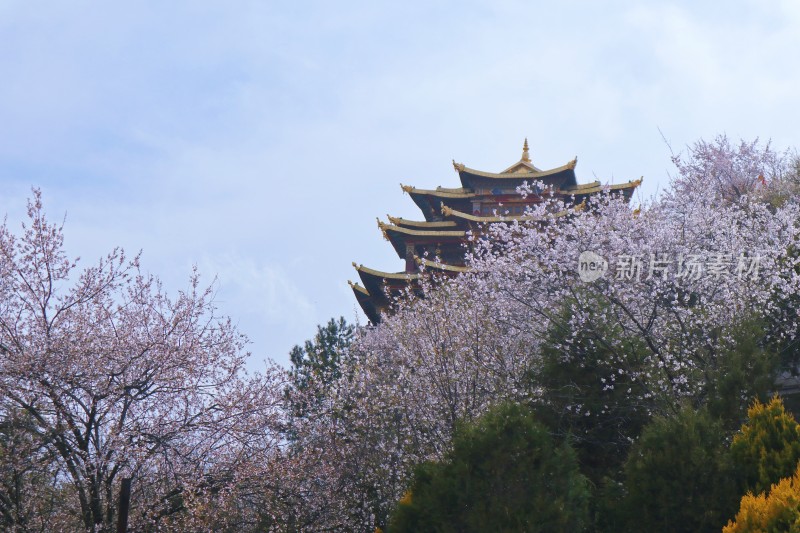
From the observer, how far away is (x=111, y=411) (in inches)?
563

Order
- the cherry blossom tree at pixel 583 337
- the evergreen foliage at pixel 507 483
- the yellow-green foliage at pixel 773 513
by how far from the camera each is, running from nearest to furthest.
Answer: the yellow-green foliage at pixel 773 513, the evergreen foliage at pixel 507 483, the cherry blossom tree at pixel 583 337

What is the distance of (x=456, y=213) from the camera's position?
140 feet

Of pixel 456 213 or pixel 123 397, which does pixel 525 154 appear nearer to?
pixel 456 213

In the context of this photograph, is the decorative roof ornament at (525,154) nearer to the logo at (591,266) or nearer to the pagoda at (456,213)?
the pagoda at (456,213)

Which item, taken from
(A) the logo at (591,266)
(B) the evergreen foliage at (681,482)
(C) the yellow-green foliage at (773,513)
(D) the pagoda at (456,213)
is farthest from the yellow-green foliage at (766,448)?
(D) the pagoda at (456,213)

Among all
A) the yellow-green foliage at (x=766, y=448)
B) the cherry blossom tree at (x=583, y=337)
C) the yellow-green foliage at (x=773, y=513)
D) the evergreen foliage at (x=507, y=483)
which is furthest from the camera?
the cherry blossom tree at (x=583, y=337)

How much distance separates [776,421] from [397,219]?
109 ft

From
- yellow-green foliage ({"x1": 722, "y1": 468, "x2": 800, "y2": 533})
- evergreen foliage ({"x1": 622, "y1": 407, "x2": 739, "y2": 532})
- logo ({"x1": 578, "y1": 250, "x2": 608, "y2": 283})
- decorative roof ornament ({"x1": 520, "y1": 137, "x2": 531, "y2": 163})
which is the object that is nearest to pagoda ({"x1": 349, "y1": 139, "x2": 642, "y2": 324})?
decorative roof ornament ({"x1": 520, "y1": 137, "x2": 531, "y2": 163})

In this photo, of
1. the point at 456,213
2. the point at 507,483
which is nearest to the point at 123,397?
the point at 507,483

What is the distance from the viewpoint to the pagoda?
42188 millimetres

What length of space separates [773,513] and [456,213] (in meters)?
33.9

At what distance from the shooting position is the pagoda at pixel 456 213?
42188 mm

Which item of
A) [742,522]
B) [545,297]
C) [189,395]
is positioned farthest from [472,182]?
[742,522]

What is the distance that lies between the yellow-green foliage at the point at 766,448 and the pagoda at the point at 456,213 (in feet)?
92.2
